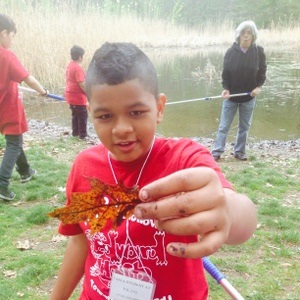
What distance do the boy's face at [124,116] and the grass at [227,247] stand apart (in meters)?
2.01

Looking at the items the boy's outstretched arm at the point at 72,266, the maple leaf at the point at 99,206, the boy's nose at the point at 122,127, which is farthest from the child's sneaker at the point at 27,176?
the maple leaf at the point at 99,206

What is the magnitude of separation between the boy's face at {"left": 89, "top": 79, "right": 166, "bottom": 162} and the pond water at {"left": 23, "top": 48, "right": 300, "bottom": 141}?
7087mm

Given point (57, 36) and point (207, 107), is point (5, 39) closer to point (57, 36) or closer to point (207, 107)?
point (57, 36)

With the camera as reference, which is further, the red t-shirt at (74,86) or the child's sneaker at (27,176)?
the red t-shirt at (74,86)

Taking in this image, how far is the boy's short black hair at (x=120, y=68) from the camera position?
4.09 feet

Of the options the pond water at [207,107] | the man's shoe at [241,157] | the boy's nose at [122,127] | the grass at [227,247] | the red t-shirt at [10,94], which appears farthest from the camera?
the pond water at [207,107]

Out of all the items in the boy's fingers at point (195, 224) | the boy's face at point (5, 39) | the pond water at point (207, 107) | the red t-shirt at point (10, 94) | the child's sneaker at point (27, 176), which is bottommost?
the pond water at point (207, 107)

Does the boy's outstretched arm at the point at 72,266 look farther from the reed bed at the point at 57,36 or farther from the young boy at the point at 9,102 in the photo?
the reed bed at the point at 57,36

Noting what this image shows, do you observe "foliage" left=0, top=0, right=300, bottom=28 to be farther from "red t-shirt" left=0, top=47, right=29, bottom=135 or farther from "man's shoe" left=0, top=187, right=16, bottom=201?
"man's shoe" left=0, top=187, right=16, bottom=201

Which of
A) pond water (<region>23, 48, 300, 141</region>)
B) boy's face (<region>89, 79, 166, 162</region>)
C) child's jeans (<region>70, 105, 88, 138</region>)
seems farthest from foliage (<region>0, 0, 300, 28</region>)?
boy's face (<region>89, 79, 166, 162</region>)

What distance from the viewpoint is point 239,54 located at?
5.55 meters

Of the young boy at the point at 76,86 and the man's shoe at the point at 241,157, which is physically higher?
the young boy at the point at 76,86

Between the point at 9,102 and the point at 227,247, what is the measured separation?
275 cm

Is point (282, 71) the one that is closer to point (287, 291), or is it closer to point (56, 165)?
point (56, 165)
